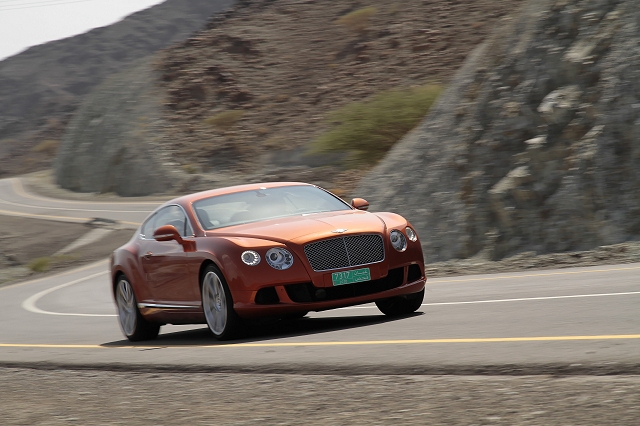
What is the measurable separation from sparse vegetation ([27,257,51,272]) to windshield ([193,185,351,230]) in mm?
24526

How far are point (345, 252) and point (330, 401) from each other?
3593 millimetres

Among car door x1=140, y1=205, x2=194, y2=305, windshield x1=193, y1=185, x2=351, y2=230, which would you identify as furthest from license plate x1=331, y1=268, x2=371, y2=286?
car door x1=140, y1=205, x2=194, y2=305

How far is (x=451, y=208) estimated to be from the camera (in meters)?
19.0

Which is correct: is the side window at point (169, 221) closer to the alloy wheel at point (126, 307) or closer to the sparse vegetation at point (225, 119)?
the alloy wheel at point (126, 307)

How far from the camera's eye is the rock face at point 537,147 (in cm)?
1656

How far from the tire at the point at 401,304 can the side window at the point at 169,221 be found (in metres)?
2.04

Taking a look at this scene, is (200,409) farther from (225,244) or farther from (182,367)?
(225,244)

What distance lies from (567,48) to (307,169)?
2603 cm

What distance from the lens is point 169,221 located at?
35.9 feet

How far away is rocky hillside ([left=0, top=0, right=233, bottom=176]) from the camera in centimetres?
11350

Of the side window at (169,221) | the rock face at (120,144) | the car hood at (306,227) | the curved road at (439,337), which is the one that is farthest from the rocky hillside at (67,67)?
the car hood at (306,227)

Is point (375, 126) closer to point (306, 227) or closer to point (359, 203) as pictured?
point (359, 203)

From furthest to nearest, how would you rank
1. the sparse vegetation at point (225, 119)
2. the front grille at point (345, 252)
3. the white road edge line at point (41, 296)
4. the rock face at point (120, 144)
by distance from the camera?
the sparse vegetation at point (225, 119) < the rock face at point (120, 144) < the white road edge line at point (41, 296) < the front grille at point (345, 252)

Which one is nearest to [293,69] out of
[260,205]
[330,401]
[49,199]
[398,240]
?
[49,199]
